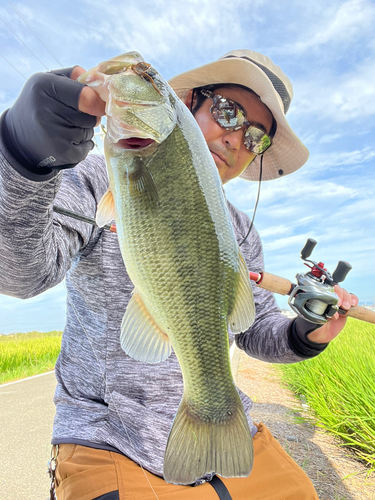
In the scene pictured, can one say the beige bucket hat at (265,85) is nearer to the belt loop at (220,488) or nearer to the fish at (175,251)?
the fish at (175,251)

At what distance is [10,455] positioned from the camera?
434 cm

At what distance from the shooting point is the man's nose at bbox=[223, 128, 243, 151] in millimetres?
2744

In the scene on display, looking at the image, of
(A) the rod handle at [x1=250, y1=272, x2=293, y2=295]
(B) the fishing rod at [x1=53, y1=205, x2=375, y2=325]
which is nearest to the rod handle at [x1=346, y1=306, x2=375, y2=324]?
(B) the fishing rod at [x1=53, y1=205, x2=375, y2=325]

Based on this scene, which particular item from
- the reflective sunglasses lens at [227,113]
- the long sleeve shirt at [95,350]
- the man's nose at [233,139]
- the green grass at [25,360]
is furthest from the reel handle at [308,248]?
the green grass at [25,360]

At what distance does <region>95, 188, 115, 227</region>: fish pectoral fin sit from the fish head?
6.9 inches

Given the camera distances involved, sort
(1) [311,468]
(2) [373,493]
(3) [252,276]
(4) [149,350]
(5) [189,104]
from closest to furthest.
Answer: (4) [149,350]
(3) [252,276]
(5) [189,104]
(2) [373,493]
(1) [311,468]

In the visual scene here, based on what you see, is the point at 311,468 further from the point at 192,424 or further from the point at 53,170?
the point at 53,170

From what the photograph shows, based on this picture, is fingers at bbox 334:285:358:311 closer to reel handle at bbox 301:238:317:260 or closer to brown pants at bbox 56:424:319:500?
reel handle at bbox 301:238:317:260

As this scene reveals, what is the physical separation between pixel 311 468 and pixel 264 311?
7.11 ft

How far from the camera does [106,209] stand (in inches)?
54.1

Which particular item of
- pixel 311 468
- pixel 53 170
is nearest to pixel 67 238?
pixel 53 170

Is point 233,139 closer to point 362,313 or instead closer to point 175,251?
point 175,251

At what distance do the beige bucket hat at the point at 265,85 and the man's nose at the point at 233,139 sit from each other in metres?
0.35

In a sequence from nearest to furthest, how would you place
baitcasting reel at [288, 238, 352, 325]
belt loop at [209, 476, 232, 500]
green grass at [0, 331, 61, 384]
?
belt loop at [209, 476, 232, 500] < baitcasting reel at [288, 238, 352, 325] < green grass at [0, 331, 61, 384]
